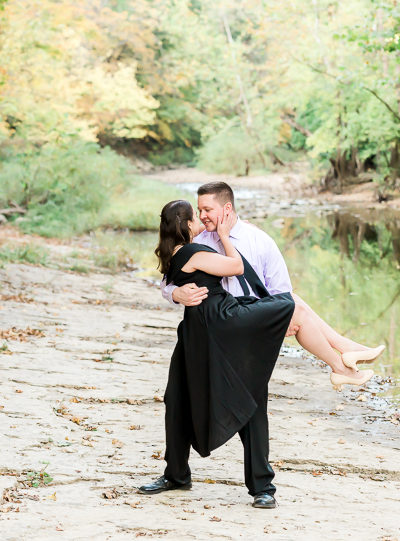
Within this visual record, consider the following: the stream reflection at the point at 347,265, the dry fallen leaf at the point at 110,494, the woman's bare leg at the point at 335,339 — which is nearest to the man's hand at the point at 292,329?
the woman's bare leg at the point at 335,339

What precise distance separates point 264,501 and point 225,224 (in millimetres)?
1551

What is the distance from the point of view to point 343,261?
19.5 meters

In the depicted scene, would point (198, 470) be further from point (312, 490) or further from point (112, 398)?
point (112, 398)

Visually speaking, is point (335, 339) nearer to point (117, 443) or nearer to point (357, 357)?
point (357, 357)

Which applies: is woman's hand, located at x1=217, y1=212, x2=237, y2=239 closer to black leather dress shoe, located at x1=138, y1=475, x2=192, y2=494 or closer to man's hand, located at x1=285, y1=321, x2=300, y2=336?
man's hand, located at x1=285, y1=321, x2=300, y2=336

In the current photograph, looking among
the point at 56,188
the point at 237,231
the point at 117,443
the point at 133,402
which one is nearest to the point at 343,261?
the point at 56,188

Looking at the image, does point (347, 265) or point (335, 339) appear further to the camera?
point (347, 265)

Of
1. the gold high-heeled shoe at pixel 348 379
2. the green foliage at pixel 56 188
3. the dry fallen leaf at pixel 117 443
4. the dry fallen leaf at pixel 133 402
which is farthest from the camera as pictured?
the green foliage at pixel 56 188

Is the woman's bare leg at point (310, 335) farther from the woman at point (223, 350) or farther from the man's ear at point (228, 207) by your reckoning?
the man's ear at point (228, 207)

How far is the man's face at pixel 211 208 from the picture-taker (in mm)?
4746

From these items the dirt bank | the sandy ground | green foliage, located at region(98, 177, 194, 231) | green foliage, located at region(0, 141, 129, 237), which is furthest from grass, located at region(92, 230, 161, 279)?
the dirt bank

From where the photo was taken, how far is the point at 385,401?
8188mm

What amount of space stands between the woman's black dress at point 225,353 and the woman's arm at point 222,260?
0.04m

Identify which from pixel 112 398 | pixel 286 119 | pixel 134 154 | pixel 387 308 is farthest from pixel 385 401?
pixel 134 154
